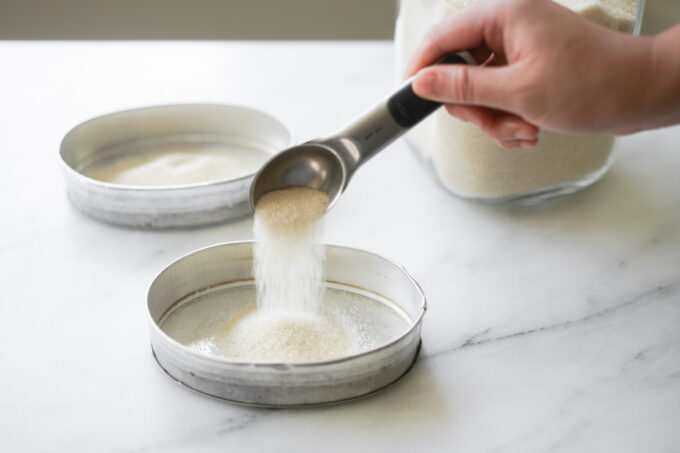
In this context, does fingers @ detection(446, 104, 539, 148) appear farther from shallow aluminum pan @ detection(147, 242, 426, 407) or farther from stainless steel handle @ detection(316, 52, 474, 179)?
shallow aluminum pan @ detection(147, 242, 426, 407)

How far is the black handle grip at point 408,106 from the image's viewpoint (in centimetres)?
70

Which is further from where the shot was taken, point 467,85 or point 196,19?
point 196,19

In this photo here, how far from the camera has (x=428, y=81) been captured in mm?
672

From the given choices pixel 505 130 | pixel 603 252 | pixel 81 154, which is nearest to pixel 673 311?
pixel 603 252

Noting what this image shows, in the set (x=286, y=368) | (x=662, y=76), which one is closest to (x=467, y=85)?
(x=662, y=76)

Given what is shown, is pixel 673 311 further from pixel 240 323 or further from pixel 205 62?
pixel 205 62

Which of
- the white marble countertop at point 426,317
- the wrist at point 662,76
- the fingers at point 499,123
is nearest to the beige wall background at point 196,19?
the white marble countertop at point 426,317

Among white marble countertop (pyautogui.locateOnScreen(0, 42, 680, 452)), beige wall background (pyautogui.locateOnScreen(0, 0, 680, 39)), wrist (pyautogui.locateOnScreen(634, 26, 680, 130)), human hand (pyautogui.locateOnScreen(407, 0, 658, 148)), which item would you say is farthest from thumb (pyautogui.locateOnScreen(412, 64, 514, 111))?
beige wall background (pyautogui.locateOnScreen(0, 0, 680, 39))

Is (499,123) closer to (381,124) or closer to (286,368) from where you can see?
(381,124)

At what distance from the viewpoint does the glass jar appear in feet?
2.74

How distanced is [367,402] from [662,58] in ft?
1.22

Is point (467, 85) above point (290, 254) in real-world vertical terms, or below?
above

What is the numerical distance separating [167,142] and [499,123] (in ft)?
1.62

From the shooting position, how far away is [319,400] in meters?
0.61
